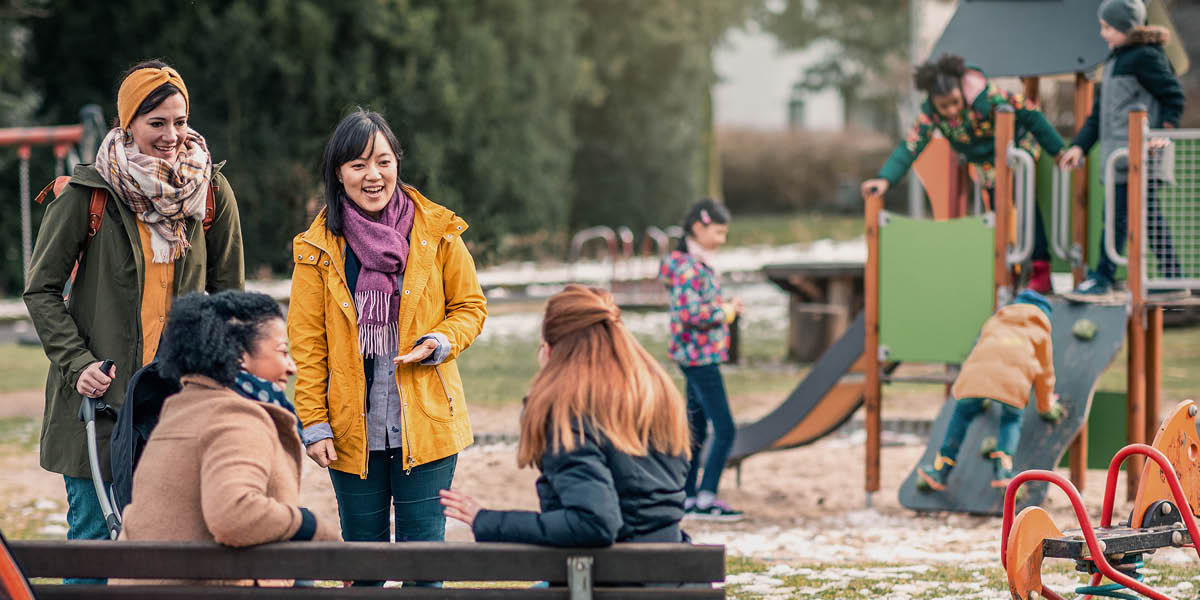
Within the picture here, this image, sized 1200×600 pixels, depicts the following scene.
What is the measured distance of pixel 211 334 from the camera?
11.7ft

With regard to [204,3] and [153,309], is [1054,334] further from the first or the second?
[204,3]

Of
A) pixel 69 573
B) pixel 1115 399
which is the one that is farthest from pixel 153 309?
pixel 1115 399

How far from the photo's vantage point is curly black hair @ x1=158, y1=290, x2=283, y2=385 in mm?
3570

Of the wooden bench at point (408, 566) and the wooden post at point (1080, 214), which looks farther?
the wooden post at point (1080, 214)

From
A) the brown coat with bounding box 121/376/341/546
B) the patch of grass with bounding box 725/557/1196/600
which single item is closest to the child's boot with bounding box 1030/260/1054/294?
the patch of grass with bounding box 725/557/1196/600

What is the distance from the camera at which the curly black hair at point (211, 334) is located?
11.7 feet

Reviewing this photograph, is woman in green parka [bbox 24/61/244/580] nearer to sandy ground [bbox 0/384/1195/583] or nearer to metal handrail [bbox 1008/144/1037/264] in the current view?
Answer: sandy ground [bbox 0/384/1195/583]

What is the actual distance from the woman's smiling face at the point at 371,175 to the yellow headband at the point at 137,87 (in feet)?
1.72

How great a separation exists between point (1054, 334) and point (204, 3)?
1750 cm

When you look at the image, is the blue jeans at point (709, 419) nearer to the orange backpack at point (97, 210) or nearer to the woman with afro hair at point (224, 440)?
the orange backpack at point (97, 210)

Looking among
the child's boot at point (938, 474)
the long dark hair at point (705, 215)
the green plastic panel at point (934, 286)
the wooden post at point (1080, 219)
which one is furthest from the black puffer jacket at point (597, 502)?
the wooden post at point (1080, 219)

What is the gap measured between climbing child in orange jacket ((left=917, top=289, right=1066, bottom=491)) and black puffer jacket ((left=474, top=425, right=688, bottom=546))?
12.4 ft

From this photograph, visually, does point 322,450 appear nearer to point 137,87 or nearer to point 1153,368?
point 137,87

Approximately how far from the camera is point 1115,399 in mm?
8680
